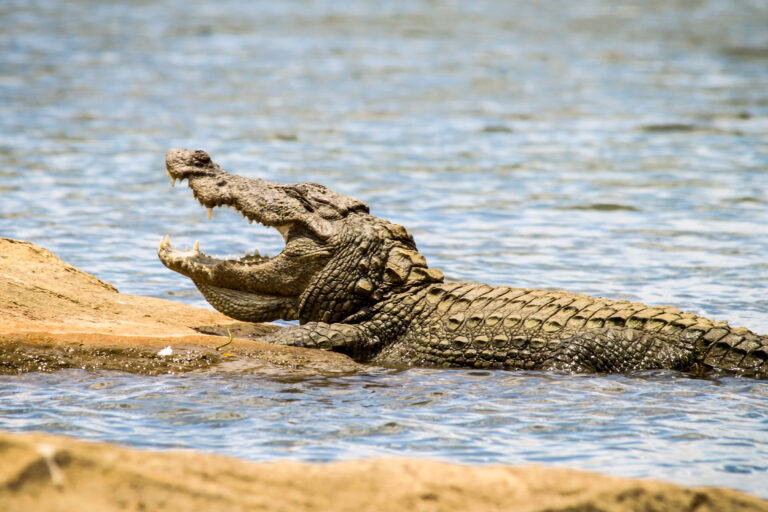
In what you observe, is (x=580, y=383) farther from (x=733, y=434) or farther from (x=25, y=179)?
(x=25, y=179)

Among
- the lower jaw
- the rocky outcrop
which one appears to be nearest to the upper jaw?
the lower jaw

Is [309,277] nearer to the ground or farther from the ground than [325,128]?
nearer to the ground

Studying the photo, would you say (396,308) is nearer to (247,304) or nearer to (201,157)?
(247,304)

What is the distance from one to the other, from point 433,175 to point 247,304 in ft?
22.9

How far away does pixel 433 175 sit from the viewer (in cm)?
1352

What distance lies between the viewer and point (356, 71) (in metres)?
22.7

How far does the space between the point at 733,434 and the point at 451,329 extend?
1960 mm

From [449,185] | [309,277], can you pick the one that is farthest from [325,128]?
[309,277]

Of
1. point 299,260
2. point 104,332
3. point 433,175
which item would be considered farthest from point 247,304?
point 433,175

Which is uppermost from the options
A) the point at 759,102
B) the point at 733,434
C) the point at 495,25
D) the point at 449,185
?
the point at 495,25

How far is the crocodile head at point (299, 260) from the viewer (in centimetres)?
675

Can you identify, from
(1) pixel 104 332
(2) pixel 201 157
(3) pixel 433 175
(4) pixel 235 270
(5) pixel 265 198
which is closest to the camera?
(1) pixel 104 332

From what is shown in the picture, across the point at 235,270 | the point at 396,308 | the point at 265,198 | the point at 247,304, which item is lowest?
the point at 247,304

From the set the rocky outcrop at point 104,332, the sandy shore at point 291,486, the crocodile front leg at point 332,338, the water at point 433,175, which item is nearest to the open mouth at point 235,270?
the rocky outcrop at point 104,332
